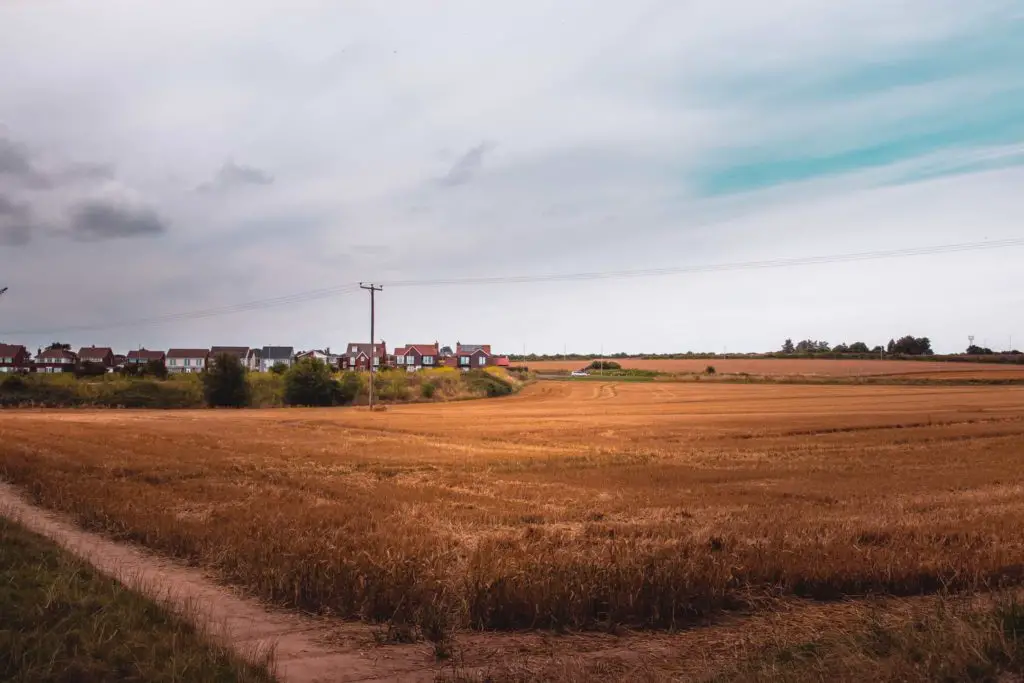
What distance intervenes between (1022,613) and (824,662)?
2.45 metres

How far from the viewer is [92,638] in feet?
25.7

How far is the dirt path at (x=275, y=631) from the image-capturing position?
8711 mm

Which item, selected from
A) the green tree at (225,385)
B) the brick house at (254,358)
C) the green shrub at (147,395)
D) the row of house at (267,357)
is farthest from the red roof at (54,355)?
the green tree at (225,385)

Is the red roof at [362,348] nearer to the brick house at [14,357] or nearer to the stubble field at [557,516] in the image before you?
the brick house at [14,357]

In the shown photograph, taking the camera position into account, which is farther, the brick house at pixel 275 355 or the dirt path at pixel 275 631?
the brick house at pixel 275 355

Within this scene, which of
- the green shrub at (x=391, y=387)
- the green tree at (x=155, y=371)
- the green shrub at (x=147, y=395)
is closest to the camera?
the green shrub at (x=147, y=395)

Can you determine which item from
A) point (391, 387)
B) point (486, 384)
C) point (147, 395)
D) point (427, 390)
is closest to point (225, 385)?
point (147, 395)

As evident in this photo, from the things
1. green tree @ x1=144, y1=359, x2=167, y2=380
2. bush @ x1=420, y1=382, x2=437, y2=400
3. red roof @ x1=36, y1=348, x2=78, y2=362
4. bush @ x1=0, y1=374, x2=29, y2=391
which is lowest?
bush @ x1=420, y1=382, x2=437, y2=400

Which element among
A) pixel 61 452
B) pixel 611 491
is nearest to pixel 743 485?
pixel 611 491

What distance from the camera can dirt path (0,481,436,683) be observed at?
28.6 feet

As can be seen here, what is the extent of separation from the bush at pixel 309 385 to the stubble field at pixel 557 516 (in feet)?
133

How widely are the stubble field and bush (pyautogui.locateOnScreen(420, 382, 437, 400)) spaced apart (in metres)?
51.3

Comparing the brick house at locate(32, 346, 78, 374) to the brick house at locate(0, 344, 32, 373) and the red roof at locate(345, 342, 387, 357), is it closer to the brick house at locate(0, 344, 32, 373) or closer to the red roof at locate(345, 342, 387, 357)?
the brick house at locate(0, 344, 32, 373)

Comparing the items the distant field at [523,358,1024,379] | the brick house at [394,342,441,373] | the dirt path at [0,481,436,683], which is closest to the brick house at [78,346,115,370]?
the brick house at [394,342,441,373]
